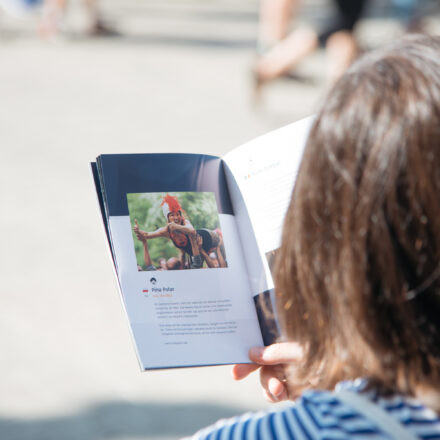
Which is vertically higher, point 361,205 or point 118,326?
point 361,205

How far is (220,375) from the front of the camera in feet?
7.50

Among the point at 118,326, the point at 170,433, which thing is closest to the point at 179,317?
the point at 170,433

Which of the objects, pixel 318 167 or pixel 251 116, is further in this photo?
pixel 251 116

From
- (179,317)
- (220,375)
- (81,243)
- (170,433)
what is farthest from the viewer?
(81,243)

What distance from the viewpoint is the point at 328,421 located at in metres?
0.69

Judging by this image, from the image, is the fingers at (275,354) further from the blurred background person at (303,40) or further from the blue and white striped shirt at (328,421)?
the blurred background person at (303,40)

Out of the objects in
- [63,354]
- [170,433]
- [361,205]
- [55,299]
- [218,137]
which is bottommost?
[170,433]

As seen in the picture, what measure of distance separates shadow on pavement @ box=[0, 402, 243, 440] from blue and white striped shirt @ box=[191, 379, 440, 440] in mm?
1303

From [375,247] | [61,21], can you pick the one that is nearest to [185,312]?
[375,247]

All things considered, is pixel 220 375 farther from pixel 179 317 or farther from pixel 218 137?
pixel 218 137

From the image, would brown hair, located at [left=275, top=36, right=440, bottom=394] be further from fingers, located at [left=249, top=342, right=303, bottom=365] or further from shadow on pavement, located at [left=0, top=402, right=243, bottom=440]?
shadow on pavement, located at [left=0, top=402, right=243, bottom=440]

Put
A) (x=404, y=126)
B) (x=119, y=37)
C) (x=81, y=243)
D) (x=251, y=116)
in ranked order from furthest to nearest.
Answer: (x=119, y=37) → (x=251, y=116) → (x=81, y=243) → (x=404, y=126)

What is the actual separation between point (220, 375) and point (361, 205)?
1.66 meters

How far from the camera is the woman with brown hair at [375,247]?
71 centimetres
